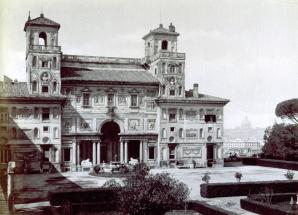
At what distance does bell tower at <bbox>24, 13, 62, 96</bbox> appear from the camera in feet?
138

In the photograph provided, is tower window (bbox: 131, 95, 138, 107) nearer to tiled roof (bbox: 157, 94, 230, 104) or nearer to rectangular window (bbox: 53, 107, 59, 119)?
tiled roof (bbox: 157, 94, 230, 104)

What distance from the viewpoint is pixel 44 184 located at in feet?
105

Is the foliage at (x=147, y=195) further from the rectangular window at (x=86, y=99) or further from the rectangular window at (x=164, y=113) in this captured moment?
the rectangular window at (x=164, y=113)

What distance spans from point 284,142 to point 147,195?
32.3m

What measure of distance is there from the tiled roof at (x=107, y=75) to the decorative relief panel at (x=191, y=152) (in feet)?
23.5

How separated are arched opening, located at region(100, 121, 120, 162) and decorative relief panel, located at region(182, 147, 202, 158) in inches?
252

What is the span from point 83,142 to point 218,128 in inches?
529

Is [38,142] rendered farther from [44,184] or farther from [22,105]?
[44,184]

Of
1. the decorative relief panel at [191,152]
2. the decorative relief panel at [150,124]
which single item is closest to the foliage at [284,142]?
the decorative relief panel at [191,152]

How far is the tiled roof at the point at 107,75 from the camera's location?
144 feet

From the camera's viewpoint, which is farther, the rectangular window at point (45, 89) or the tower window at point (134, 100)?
the tower window at point (134, 100)

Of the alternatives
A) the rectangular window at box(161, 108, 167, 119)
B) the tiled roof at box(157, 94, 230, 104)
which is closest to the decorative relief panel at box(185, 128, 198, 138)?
the rectangular window at box(161, 108, 167, 119)

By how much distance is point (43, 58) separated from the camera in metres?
42.5

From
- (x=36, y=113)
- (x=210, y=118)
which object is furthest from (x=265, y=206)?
(x=210, y=118)
